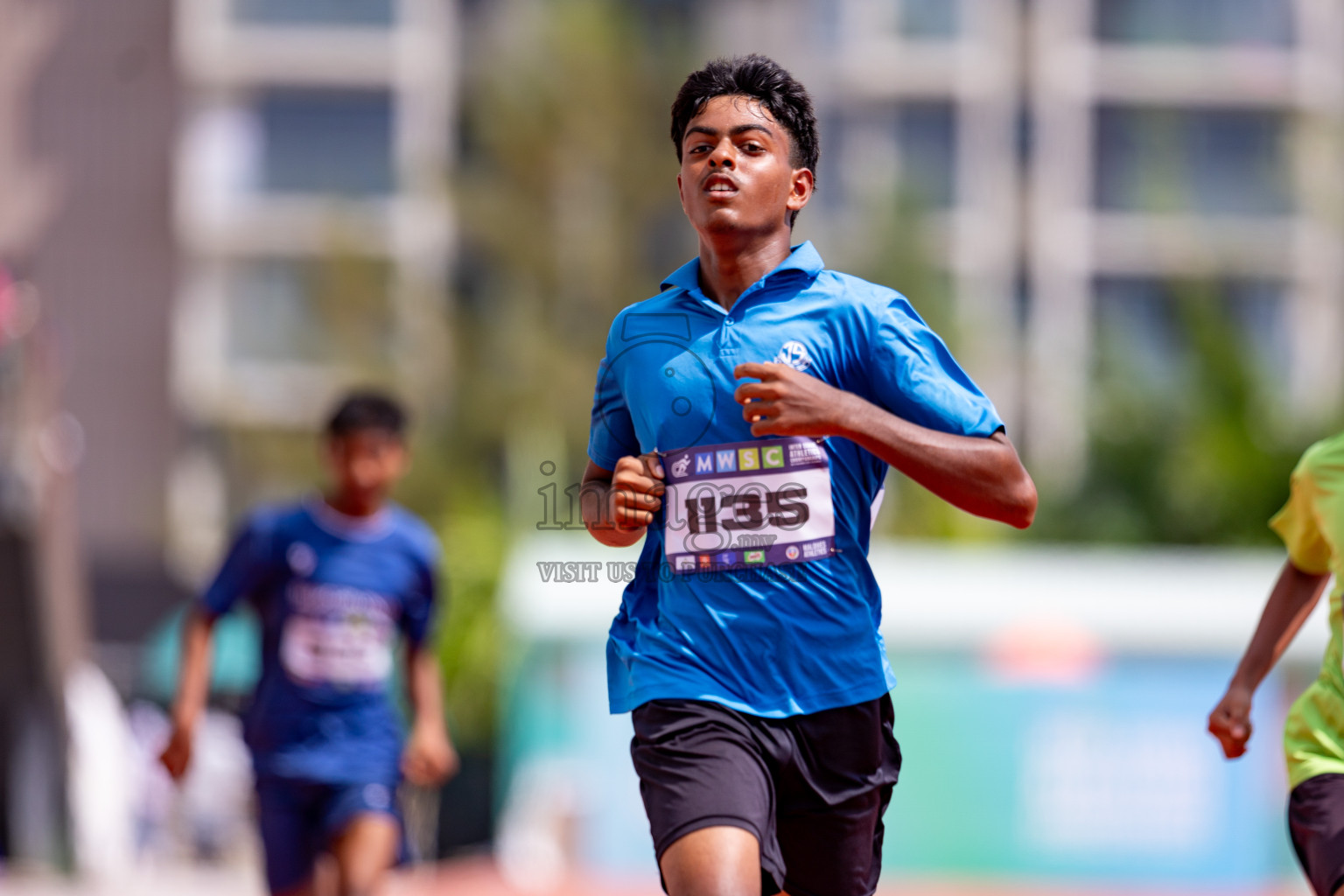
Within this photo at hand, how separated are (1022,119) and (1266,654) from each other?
32935mm

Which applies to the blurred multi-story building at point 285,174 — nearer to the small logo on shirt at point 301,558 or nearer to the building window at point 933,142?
the building window at point 933,142

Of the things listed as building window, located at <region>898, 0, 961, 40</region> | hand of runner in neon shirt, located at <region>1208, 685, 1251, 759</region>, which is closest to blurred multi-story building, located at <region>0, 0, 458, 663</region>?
building window, located at <region>898, 0, 961, 40</region>

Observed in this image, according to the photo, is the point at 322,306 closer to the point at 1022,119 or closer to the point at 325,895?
the point at 1022,119

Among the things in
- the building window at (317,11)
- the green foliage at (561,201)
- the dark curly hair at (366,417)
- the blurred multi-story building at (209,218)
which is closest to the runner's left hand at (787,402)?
the dark curly hair at (366,417)

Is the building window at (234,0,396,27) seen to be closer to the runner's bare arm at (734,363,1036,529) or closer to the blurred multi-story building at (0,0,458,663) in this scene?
the blurred multi-story building at (0,0,458,663)

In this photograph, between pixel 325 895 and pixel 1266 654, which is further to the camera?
pixel 325 895

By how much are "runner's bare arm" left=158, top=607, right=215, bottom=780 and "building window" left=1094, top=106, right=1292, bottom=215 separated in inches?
1208

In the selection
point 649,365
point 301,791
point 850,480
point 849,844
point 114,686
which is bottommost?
point 114,686

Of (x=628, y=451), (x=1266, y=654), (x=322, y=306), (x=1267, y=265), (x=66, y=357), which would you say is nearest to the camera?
(x=628, y=451)

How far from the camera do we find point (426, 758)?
652 cm

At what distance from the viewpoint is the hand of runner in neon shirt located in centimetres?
418

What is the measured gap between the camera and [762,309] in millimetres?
3684

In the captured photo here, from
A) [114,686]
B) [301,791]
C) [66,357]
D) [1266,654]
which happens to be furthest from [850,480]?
[66,357]

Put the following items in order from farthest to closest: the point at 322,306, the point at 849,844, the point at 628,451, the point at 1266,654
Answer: the point at 322,306
the point at 1266,654
the point at 628,451
the point at 849,844
